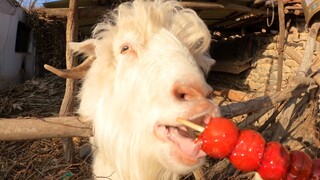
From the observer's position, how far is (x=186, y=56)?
2299 millimetres

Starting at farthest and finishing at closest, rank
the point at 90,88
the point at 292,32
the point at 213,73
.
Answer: the point at 213,73 → the point at 292,32 → the point at 90,88

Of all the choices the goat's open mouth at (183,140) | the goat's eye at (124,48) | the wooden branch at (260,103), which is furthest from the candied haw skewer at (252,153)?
the wooden branch at (260,103)

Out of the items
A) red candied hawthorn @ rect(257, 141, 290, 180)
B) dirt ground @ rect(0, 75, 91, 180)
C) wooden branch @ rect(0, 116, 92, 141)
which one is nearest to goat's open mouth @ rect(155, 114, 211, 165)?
red candied hawthorn @ rect(257, 141, 290, 180)

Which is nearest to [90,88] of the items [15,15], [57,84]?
[57,84]

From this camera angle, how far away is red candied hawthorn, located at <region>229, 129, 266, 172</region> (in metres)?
1.77

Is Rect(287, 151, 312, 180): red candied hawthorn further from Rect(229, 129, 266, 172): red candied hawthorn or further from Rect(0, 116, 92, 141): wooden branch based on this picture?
Rect(0, 116, 92, 141): wooden branch

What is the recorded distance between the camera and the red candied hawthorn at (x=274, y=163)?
1747 millimetres

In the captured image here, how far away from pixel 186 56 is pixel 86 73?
0.91 m

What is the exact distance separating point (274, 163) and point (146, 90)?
80 cm

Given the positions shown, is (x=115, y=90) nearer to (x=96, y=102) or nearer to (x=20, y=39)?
(x=96, y=102)

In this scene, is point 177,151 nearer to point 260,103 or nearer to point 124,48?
point 124,48

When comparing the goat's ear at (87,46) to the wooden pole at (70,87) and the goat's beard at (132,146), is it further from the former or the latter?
the wooden pole at (70,87)

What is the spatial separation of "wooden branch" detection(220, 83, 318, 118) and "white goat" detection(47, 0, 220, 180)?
1.86 ft

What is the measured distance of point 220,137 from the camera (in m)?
1.79
